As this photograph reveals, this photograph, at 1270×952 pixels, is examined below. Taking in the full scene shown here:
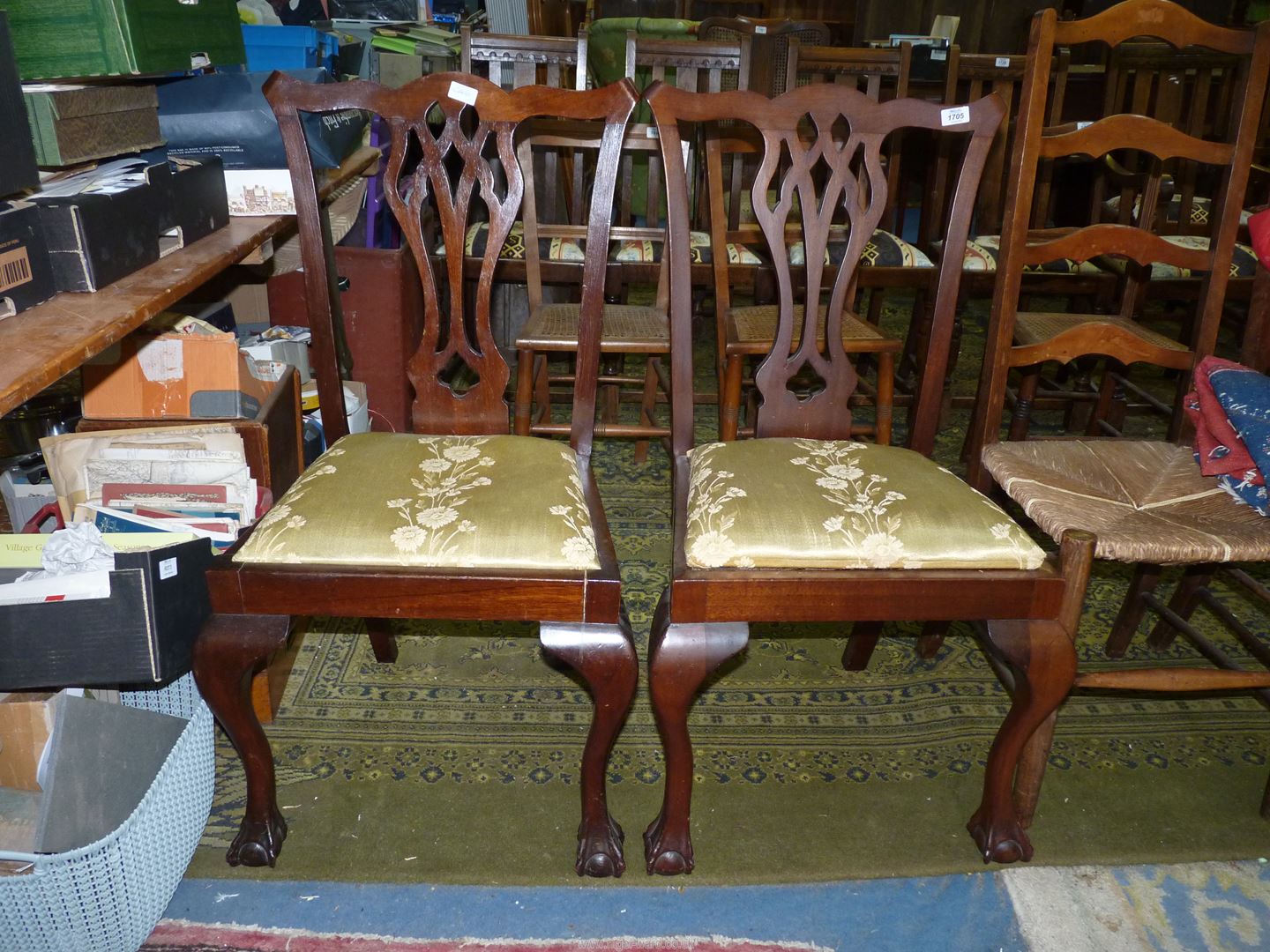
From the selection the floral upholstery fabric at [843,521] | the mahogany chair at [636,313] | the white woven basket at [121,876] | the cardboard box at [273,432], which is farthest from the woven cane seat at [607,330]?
the white woven basket at [121,876]

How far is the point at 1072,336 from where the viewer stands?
163 cm

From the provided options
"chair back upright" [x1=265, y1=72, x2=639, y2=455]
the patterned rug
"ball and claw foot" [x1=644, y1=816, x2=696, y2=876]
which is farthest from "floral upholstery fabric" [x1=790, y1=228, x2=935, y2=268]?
the patterned rug

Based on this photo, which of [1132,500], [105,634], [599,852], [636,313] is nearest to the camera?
[105,634]

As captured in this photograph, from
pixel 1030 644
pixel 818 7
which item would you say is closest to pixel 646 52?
pixel 1030 644

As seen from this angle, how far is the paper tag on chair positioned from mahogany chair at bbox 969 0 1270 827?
84cm

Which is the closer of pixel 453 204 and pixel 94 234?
pixel 94 234

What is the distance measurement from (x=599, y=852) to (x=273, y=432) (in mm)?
930

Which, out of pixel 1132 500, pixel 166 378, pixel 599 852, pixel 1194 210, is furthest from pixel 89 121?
pixel 1194 210

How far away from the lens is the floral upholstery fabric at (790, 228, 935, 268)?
276 centimetres

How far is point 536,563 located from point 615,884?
0.51 metres

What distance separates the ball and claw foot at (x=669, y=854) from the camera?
1.38m

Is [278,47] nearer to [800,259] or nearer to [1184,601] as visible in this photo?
[800,259]

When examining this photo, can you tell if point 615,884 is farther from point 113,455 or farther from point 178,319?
point 178,319

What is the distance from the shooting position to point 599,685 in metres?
1.26
